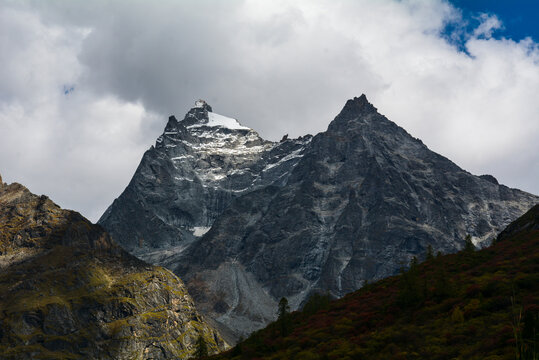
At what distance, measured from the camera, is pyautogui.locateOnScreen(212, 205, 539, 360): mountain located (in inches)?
2539

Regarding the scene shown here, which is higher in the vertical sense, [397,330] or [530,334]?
[397,330]

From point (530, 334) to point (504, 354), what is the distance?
17.4 metres

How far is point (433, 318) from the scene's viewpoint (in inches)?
3041

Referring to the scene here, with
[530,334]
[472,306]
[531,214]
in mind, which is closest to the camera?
[530,334]

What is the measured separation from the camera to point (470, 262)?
106688 millimetres

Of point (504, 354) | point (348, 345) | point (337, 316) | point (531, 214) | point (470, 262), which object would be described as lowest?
point (504, 354)

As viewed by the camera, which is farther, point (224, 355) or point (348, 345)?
point (224, 355)

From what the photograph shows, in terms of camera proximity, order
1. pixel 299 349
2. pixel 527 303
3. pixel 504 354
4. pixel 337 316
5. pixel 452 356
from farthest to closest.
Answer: pixel 337 316
pixel 299 349
pixel 527 303
pixel 452 356
pixel 504 354

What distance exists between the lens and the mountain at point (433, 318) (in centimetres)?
6450

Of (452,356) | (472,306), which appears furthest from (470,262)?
(452,356)

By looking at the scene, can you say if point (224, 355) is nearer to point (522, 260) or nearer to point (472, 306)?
point (472, 306)

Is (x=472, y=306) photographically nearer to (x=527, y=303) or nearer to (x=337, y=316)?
(x=527, y=303)

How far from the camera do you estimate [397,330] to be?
7644 centimetres

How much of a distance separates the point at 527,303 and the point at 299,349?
32.6m
